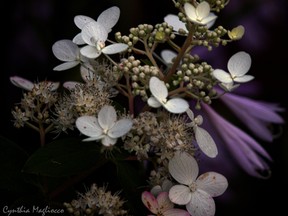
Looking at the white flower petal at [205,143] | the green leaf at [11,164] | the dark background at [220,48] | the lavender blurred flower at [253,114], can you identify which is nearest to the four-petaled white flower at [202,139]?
the white flower petal at [205,143]

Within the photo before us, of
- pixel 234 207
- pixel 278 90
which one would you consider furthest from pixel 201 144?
pixel 278 90

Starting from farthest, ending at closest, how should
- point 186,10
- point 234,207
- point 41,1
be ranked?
point 41,1
point 234,207
point 186,10

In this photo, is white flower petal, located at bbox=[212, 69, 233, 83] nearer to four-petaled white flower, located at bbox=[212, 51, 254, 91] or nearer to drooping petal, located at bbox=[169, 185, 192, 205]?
four-petaled white flower, located at bbox=[212, 51, 254, 91]

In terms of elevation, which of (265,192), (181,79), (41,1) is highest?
(41,1)

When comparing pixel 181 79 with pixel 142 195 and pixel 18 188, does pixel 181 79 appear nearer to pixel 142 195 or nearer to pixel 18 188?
pixel 142 195

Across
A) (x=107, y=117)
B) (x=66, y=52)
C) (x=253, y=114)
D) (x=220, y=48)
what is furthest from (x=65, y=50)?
(x=220, y=48)
